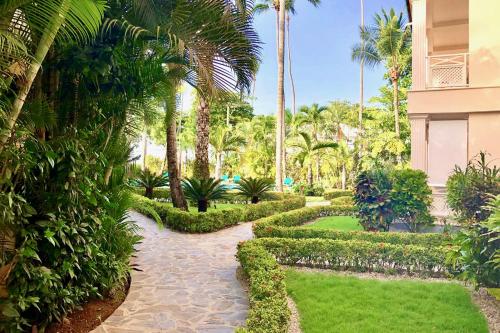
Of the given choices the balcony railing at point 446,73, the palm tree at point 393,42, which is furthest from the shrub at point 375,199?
the palm tree at point 393,42

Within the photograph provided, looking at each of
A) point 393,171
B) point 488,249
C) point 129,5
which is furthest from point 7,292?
point 393,171

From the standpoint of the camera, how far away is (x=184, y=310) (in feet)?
15.4

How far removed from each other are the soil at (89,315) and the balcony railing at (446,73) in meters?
9.14

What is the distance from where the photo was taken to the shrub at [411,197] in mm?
8680

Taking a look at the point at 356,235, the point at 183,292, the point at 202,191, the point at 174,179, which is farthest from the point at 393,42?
the point at 183,292

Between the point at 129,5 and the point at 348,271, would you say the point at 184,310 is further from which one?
the point at 129,5

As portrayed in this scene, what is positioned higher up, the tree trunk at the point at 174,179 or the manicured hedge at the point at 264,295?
the tree trunk at the point at 174,179

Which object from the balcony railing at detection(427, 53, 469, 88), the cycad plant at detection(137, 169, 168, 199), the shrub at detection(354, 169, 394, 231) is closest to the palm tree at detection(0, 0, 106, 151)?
the shrub at detection(354, 169, 394, 231)

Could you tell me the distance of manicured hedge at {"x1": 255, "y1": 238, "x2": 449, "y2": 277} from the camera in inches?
242

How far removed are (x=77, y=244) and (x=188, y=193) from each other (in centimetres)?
815

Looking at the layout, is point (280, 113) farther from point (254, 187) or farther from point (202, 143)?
point (202, 143)

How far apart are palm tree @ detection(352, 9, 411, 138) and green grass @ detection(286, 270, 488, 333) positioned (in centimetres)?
1963

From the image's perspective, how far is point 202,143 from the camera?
44.1ft

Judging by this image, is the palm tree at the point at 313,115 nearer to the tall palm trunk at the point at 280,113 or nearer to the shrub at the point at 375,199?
the tall palm trunk at the point at 280,113
